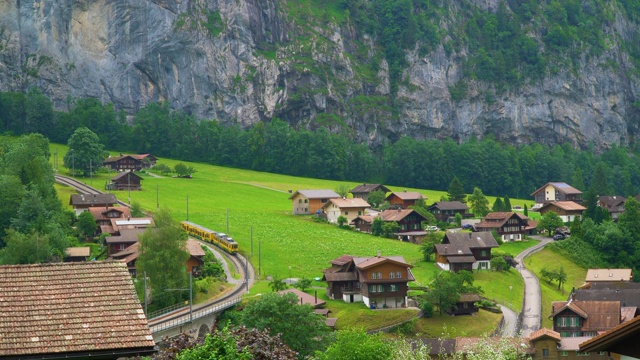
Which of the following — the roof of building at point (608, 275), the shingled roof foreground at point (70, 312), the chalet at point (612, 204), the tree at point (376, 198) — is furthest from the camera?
the chalet at point (612, 204)

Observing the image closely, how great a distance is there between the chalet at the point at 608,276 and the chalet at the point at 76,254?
43049 millimetres

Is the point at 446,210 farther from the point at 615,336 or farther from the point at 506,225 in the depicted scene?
the point at 615,336

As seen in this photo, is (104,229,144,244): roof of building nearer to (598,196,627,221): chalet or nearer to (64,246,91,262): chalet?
(64,246,91,262): chalet

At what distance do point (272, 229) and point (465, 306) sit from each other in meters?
31.3

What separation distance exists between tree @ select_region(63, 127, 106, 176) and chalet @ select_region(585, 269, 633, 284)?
225 feet

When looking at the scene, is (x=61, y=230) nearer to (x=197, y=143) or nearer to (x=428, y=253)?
(x=428, y=253)

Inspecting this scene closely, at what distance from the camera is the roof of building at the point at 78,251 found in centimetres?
8184

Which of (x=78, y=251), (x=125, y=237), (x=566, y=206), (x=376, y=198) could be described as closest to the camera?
(x=78, y=251)

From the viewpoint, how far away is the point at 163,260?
2854 inches

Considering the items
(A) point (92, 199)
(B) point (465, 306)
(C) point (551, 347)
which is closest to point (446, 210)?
(A) point (92, 199)

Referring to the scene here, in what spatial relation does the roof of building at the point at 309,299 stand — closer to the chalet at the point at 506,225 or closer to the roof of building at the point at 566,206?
the chalet at the point at 506,225

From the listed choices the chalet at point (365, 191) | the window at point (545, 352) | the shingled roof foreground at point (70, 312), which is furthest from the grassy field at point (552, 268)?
the shingled roof foreground at point (70, 312)

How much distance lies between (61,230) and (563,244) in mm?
51678

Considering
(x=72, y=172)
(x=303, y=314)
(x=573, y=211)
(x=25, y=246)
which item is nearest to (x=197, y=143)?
(x=72, y=172)
